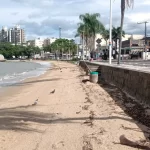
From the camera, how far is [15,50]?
183125 mm

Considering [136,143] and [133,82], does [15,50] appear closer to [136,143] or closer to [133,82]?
[133,82]

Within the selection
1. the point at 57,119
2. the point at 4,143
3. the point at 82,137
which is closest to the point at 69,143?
the point at 82,137

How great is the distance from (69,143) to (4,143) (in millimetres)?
1411

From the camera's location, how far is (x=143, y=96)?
526 inches

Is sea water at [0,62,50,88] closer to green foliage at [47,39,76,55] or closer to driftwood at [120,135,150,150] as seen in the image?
driftwood at [120,135,150,150]

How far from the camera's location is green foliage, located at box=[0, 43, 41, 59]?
182312 mm

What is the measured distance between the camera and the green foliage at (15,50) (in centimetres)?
18231

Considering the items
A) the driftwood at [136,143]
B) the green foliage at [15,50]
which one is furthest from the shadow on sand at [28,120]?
the green foliage at [15,50]

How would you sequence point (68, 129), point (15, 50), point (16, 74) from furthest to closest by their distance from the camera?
point (15, 50) < point (16, 74) < point (68, 129)

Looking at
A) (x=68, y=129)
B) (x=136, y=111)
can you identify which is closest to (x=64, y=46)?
(x=136, y=111)

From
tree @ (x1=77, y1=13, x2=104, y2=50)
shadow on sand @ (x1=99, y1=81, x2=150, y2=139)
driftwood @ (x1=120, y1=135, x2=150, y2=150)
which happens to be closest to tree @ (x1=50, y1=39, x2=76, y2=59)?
tree @ (x1=77, y1=13, x2=104, y2=50)

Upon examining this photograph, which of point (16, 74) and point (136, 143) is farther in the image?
point (16, 74)

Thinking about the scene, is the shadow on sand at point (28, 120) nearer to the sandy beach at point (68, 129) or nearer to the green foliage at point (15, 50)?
the sandy beach at point (68, 129)

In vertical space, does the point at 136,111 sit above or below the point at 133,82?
below
